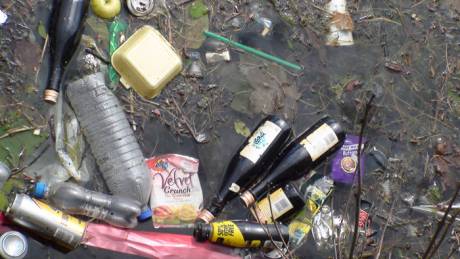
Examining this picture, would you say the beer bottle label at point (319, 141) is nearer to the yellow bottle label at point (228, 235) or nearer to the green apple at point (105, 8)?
the yellow bottle label at point (228, 235)

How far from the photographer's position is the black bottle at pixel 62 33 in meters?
2.20

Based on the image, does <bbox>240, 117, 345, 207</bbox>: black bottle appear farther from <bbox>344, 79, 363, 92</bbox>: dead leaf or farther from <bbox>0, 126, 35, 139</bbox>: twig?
<bbox>0, 126, 35, 139</bbox>: twig

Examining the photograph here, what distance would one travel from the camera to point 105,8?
2.31 meters

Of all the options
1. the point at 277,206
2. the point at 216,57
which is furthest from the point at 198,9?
the point at 277,206

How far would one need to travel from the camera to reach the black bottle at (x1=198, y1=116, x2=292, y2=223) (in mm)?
2283

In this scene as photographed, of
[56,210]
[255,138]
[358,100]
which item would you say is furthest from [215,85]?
[56,210]

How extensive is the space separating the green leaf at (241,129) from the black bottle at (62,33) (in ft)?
2.19

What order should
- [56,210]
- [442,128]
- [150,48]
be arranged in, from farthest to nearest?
1. [442,128]
2. [150,48]
3. [56,210]

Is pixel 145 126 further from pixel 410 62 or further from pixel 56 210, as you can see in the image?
pixel 410 62

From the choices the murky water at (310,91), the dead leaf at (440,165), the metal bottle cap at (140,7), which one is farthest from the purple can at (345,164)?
the metal bottle cap at (140,7)

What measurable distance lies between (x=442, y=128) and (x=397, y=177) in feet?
1.02

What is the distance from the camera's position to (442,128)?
2639mm

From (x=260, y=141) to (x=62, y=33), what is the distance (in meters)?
0.79

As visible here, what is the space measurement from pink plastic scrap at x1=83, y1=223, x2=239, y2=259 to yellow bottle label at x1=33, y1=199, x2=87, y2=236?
0.04 m
